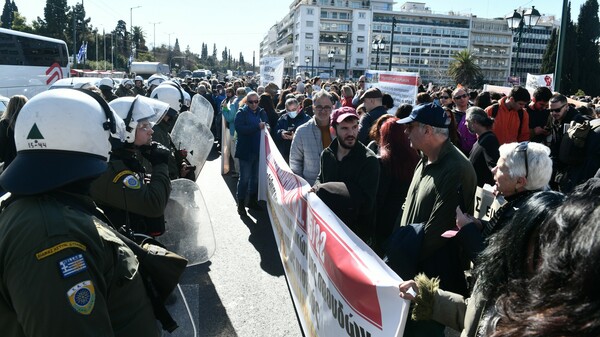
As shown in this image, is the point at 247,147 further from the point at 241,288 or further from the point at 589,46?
the point at 589,46

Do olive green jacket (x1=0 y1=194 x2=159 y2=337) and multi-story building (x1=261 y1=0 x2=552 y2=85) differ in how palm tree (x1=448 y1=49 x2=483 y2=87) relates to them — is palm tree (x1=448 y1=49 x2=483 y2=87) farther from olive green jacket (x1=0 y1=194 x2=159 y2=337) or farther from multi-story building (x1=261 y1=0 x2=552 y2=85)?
olive green jacket (x1=0 y1=194 x2=159 y2=337)

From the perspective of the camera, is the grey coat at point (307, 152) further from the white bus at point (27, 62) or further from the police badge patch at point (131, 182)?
the white bus at point (27, 62)

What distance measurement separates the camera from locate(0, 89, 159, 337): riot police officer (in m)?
1.43

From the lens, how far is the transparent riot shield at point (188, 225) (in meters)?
3.53

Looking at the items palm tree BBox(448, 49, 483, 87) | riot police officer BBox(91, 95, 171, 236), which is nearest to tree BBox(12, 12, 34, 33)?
palm tree BBox(448, 49, 483, 87)

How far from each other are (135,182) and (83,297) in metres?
1.74

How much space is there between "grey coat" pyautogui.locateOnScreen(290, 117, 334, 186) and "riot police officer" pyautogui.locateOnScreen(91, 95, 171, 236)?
237 centimetres

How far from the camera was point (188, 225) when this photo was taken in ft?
11.8

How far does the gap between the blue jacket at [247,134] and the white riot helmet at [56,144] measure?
243 inches

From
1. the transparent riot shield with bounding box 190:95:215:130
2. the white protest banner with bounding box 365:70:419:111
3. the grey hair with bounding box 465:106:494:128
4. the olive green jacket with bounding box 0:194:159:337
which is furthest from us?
the white protest banner with bounding box 365:70:419:111

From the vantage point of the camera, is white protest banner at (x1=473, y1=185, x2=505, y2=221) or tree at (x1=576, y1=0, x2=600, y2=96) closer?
white protest banner at (x1=473, y1=185, x2=505, y2=221)

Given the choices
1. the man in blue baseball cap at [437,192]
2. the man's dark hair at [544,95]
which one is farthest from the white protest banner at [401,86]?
the man in blue baseball cap at [437,192]

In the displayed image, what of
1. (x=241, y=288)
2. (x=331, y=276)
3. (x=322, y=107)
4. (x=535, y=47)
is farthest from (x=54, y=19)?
(x=535, y=47)

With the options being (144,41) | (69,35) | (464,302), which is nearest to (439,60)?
(144,41)
